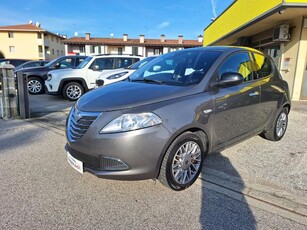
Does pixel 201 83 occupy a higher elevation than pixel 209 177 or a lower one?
higher

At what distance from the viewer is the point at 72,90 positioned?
30.1 ft

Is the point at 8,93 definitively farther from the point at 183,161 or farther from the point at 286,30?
the point at 286,30

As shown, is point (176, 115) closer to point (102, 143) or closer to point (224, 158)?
point (102, 143)

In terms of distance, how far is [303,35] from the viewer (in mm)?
8539

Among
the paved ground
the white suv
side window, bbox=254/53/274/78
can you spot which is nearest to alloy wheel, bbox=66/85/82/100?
the white suv

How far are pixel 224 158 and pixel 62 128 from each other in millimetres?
3549

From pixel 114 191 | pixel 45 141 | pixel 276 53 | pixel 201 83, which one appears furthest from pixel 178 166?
pixel 276 53

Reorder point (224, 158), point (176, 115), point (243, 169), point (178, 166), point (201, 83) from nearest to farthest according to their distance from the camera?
1. point (176, 115)
2. point (178, 166)
3. point (201, 83)
4. point (243, 169)
5. point (224, 158)

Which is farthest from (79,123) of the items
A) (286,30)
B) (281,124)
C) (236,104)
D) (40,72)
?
(40,72)

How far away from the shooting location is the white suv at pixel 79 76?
29.1 feet

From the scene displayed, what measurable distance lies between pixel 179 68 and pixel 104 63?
6386 mm

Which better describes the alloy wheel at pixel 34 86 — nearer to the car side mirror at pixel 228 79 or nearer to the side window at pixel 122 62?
the side window at pixel 122 62

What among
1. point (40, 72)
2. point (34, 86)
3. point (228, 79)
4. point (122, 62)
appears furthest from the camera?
point (34, 86)

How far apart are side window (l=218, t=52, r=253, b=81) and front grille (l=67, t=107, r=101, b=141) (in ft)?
5.83
